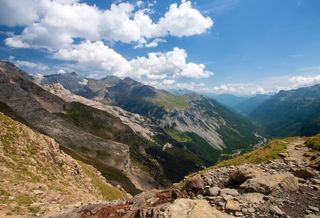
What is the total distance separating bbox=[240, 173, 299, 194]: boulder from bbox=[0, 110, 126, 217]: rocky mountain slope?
17731 millimetres

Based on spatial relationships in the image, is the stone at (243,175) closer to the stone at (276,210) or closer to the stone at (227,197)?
the stone at (227,197)

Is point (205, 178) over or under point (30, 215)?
over

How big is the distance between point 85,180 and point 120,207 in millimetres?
38780

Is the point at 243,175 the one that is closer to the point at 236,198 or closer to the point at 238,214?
the point at 236,198

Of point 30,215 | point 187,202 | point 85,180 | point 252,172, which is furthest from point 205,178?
point 85,180

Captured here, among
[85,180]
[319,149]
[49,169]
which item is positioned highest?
[319,149]

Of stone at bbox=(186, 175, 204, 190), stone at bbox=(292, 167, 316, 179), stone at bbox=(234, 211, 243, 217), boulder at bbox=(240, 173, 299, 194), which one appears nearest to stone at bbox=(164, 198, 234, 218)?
stone at bbox=(234, 211, 243, 217)

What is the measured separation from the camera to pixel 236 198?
21.0m

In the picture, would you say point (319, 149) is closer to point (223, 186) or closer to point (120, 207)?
point (223, 186)

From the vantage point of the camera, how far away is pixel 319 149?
35.2 meters

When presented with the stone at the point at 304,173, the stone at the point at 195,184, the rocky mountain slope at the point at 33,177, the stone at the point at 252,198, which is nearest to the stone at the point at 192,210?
the stone at the point at 252,198

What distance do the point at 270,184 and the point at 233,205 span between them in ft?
13.9

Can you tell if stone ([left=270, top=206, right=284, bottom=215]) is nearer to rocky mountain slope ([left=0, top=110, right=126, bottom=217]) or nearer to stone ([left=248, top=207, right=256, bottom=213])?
stone ([left=248, top=207, right=256, bottom=213])

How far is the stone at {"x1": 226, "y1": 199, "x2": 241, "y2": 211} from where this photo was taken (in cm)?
1972
